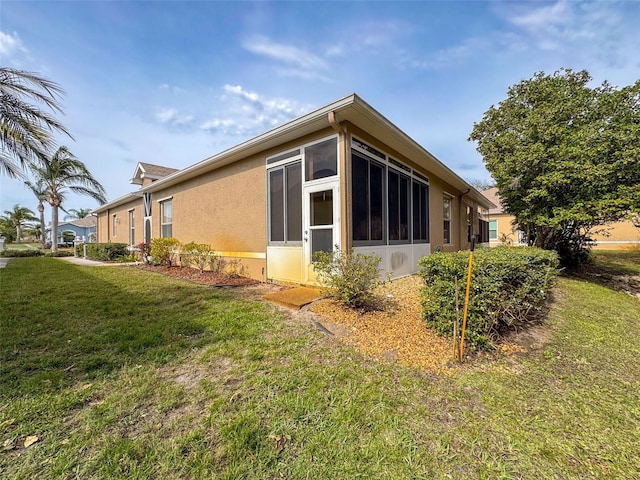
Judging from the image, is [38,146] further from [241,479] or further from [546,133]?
[546,133]

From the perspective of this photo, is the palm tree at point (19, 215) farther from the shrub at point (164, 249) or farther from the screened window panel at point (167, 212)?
the shrub at point (164, 249)

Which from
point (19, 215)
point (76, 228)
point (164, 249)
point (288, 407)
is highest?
point (19, 215)

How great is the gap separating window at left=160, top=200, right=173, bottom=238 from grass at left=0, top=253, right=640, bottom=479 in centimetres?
768

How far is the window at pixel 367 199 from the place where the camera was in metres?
5.76

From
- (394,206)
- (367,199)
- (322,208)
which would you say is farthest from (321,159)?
(394,206)

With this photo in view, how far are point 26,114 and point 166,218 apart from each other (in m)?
5.76

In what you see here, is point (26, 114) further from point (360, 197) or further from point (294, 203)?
point (360, 197)

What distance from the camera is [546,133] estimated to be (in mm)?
7984

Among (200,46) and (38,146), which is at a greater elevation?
(200,46)

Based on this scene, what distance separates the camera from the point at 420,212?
8.77 meters

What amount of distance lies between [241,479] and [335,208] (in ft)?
14.7

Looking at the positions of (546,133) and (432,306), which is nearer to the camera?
(432,306)

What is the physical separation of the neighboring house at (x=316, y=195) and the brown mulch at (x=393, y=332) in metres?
1.38

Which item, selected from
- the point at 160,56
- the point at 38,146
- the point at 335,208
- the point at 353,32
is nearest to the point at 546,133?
the point at 353,32
